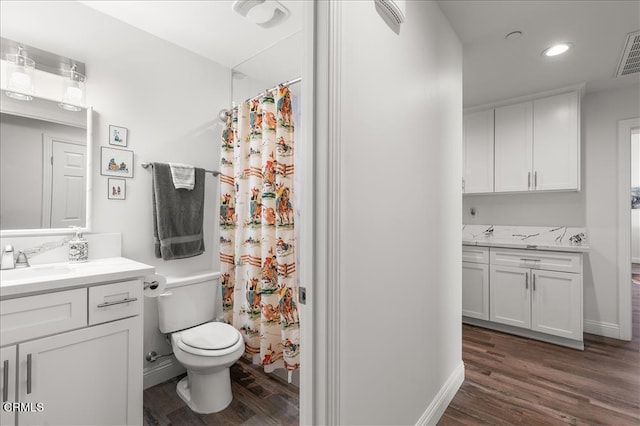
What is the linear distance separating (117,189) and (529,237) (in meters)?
3.92

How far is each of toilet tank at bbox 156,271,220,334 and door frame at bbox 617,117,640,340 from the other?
3.76m

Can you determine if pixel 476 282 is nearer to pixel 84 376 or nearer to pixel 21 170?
pixel 84 376

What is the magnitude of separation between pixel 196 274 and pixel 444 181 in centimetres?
196

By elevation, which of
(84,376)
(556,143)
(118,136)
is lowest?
(84,376)

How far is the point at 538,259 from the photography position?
9.37ft

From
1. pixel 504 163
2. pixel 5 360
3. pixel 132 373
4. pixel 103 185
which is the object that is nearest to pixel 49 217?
pixel 103 185

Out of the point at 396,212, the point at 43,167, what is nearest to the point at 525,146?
the point at 396,212

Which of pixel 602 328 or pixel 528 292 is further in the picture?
pixel 602 328

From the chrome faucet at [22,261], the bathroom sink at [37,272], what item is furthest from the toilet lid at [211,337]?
the chrome faucet at [22,261]

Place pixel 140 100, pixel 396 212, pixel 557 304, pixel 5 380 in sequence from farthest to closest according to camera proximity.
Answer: pixel 557 304 < pixel 140 100 < pixel 396 212 < pixel 5 380

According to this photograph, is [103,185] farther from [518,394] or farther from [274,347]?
[518,394]

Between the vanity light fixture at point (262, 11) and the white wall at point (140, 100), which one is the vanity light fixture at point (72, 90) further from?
the vanity light fixture at point (262, 11)

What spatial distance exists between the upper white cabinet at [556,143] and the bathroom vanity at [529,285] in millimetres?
597

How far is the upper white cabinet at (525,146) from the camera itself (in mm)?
2881
